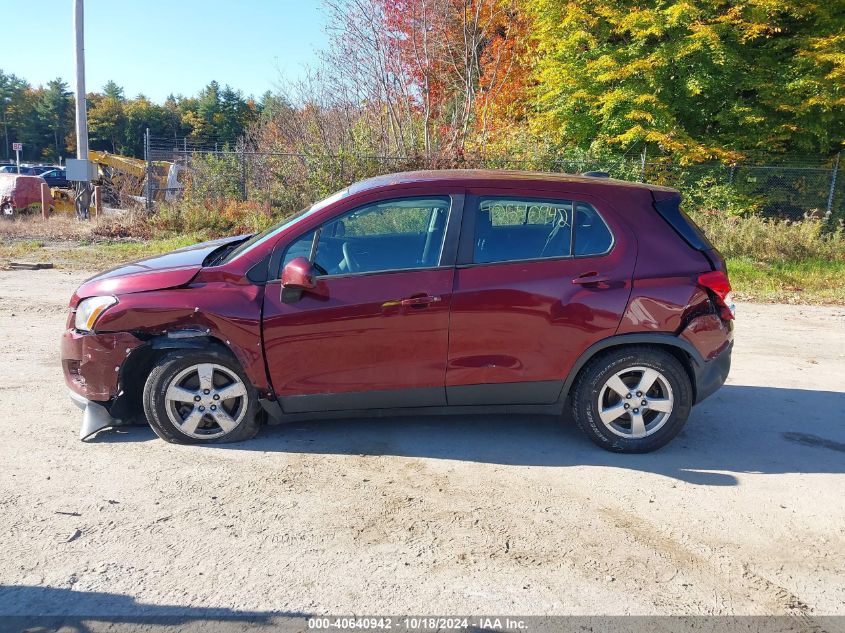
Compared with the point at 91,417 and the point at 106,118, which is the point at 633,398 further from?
the point at 106,118

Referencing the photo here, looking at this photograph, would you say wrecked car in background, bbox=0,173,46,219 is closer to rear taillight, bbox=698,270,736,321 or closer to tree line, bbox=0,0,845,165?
tree line, bbox=0,0,845,165

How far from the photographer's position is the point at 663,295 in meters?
4.20

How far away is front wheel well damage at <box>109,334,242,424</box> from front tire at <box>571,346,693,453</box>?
7.86 ft

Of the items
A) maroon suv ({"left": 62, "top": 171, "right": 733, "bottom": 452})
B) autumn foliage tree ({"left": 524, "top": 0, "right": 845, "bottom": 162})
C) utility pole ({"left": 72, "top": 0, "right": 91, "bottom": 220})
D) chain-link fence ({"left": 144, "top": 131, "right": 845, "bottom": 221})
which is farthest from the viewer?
utility pole ({"left": 72, "top": 0, "right": 91, "bottom": 220})

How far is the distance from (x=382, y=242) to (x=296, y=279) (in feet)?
2.55

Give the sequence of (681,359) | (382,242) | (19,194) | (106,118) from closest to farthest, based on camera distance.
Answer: (681,359)
(382,242)
(19,194)
(106,118)

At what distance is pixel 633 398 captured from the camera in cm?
427

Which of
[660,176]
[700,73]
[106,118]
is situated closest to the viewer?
[700,73]

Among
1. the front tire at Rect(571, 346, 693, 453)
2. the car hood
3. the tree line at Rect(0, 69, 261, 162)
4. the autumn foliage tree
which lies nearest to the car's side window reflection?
the car hood

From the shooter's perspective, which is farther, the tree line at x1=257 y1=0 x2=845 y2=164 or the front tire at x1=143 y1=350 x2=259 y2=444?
the tree line at x1=257 y1=0 x2=845 y2=164

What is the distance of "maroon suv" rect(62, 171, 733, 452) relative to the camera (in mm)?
4137

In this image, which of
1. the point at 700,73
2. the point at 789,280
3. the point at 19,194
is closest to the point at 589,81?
the point at 700,73

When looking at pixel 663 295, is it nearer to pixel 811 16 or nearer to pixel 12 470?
pixel 12 470

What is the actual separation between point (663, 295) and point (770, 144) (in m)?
14.6
